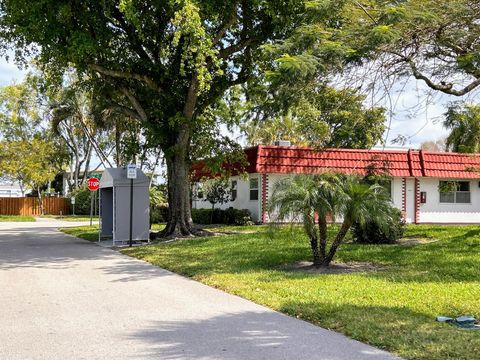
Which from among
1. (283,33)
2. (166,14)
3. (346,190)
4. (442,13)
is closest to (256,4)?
(283,33)

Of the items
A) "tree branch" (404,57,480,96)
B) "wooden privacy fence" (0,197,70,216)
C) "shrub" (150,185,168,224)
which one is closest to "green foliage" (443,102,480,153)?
"tree branch" (404,57,480,96)

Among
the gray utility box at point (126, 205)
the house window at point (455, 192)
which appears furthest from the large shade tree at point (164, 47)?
the house window at point (455, 192)

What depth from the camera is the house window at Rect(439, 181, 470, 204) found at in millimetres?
31812

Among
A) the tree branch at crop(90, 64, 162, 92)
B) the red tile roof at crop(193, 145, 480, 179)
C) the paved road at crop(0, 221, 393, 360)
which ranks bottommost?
the paved road at crop(0, 221, 393, 360)

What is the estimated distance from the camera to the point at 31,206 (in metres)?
50.6

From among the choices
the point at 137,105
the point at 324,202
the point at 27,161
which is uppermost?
Answer: the point at 137,105

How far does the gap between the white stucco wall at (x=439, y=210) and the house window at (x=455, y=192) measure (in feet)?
0.82

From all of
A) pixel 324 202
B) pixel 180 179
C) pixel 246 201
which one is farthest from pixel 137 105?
pixel 324 202

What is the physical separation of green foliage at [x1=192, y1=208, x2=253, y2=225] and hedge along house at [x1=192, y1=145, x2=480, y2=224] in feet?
2.44

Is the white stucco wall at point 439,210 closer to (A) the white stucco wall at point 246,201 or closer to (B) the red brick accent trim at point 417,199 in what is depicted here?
(B) the red brick accent trim at point 417,199

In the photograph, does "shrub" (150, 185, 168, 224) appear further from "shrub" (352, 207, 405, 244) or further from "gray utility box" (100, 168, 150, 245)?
"shrub" (352, 207, 405, 244)

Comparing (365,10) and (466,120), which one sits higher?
(365,10)

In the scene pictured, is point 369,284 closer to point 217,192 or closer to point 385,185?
point 385,185

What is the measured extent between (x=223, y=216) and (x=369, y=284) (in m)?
20.2
